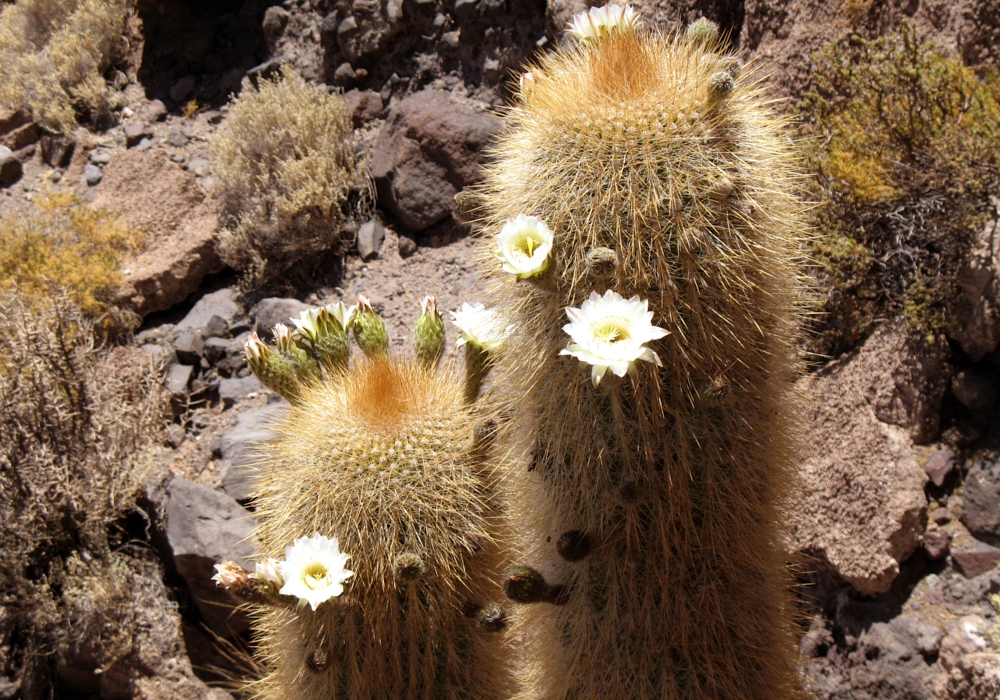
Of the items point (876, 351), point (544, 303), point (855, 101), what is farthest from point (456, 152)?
point (544, 303)

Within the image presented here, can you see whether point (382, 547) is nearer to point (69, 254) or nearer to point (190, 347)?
point (190, 347)

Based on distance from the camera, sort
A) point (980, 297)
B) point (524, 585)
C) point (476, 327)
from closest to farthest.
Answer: point (524, 585)
point (476, 327)
point (980, 297)

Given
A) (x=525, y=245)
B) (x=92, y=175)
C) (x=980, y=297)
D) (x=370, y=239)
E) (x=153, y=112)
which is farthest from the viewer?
(x=153, y=112)

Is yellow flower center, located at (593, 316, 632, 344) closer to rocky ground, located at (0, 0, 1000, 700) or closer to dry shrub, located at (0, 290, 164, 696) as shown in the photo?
rocky ground, located at (0, 0, 1000, 700)

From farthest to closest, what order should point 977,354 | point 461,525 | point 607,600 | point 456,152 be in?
1. point 456,152
2. point 977,354
3. point 461,525
4. point 607,600

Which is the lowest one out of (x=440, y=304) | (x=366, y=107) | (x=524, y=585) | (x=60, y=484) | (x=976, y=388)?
(x=60, y=484)

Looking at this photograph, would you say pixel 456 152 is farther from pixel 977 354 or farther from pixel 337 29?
→ pixel 977 354

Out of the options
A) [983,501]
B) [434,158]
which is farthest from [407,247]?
[983,501]
